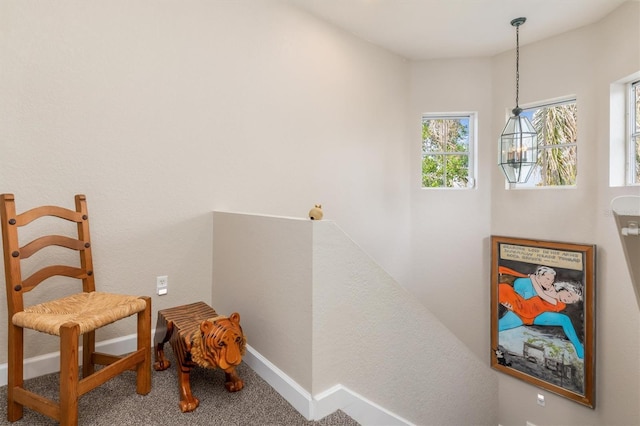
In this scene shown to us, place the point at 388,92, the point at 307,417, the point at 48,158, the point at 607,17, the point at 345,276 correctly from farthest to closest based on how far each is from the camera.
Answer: the point at 388,92
the point at 607,17
the point at 48,158
the point at 345,276
the point at 307,417

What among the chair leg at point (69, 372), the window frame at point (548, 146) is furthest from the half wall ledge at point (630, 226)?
the window frame at point (548, 146)

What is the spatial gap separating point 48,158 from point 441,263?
3681mm

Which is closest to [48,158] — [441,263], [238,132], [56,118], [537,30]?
[56,118]

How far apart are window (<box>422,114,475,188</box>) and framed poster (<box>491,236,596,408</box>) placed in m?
0.87

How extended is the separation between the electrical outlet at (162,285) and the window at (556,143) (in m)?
3.55

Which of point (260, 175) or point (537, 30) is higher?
point (537, 30)

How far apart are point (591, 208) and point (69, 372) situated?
390 centimetres

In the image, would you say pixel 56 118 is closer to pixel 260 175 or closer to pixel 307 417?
pixel 260 175

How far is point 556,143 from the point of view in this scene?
3.40m

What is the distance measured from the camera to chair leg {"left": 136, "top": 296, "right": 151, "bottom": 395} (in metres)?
1.55

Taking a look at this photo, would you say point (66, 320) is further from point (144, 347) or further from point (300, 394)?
point (300, 394)

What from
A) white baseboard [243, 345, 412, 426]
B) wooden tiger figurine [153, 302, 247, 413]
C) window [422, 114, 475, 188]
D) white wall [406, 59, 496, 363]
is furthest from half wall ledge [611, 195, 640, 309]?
window [422, 114, 475, 188]

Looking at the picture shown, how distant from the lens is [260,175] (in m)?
2.67

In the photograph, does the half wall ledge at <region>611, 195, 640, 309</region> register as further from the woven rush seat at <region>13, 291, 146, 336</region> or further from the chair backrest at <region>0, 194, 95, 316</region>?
the chair backrest at <region>0, 194, 95, 316</region>
